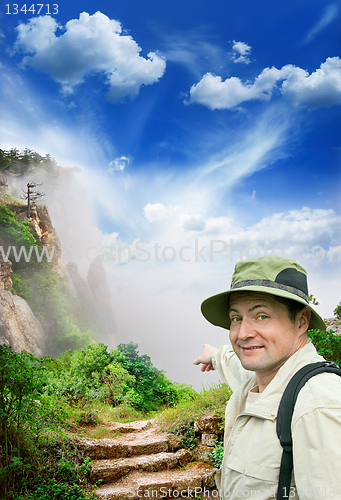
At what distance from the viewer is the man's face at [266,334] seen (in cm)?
113

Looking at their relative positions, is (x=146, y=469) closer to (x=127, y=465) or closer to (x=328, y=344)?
(x=127, y=465)

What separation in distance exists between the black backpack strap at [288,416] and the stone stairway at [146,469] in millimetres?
3131

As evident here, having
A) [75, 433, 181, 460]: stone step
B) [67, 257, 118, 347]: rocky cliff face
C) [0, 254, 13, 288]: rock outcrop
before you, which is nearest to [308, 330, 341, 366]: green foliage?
[75, 433, 181, 460]: stone step

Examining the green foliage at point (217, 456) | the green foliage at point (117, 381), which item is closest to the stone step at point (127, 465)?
the green foliage at point (217, 456)

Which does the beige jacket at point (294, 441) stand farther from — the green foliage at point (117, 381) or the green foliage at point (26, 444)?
the green foliage at point (117, 381)

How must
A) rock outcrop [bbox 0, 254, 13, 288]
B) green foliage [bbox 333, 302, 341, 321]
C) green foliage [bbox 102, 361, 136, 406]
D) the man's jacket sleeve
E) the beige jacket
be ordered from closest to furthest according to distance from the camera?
the beige jacket
the man's jacket sleeve
green foliage [bbox 102, 361, 136, 406]
green foliage [bbox 333, 302, 341, 321]
rock outcrop [bbox 0, 254, 13, 288]

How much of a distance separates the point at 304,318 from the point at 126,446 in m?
3.91

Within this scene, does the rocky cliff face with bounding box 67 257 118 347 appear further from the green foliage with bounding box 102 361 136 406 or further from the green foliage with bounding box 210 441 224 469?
the green foliage with bounding box 210 441 224 469

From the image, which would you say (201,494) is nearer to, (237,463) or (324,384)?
(237,463)

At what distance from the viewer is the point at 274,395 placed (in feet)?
3.51

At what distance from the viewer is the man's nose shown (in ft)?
3.80

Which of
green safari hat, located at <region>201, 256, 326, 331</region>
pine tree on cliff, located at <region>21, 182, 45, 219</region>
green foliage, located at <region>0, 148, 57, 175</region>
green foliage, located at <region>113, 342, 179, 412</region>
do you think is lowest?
green foliage, located at <region>113, 342, 179, 412</region>

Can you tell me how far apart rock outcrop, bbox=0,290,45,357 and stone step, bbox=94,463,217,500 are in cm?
1056

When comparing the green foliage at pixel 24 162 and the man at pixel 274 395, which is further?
the green foliage at pixel 24 162
